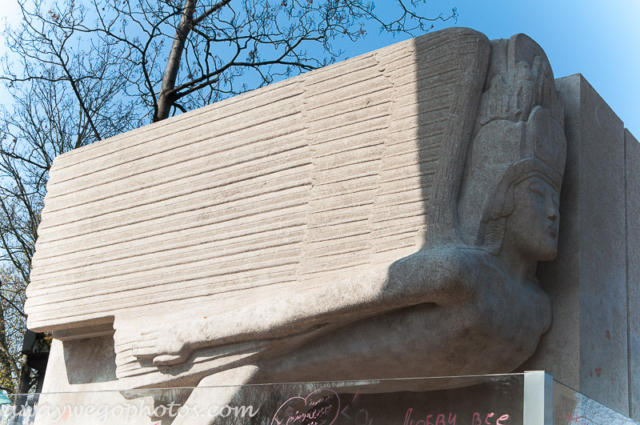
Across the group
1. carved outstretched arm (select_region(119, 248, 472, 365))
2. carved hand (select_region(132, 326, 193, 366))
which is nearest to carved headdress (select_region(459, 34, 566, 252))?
carved outstretched arm (select_region(119, 248, 472, 365))

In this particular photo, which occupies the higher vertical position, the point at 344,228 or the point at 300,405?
the point at 344,228

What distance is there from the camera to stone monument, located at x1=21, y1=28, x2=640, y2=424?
3586 millimetres

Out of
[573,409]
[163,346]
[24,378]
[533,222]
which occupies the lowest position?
[573,409]

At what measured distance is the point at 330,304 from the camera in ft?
12.1

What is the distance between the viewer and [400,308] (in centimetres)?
362

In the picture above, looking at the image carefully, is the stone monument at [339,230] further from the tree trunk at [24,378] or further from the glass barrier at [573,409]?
the tree trunk at [24,378]

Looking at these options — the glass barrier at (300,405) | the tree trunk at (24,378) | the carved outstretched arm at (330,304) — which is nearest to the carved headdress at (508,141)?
the carved outstretched arm at (330,304)

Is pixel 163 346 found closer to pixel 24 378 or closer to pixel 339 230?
pixel 339 230

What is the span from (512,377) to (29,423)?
7.23 feet

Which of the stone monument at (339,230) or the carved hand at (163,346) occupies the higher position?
the stone monument at (339,230)

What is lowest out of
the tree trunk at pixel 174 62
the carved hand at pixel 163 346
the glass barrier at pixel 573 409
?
the glass barrier at pixel 573 409

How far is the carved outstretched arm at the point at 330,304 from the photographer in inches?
134

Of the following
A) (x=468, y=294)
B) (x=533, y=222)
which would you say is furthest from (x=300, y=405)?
(x=533, y=222)

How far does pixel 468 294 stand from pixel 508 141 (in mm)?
815
